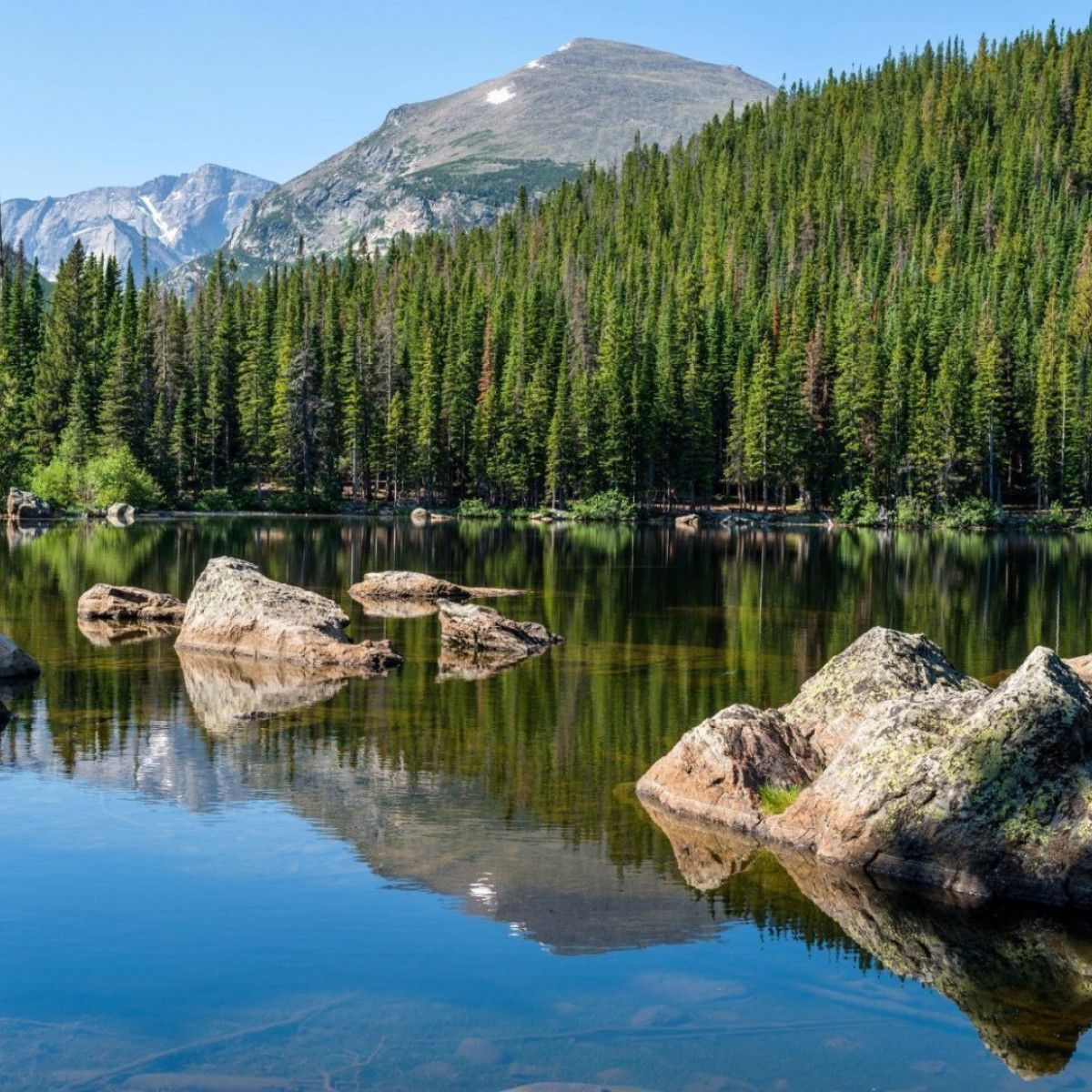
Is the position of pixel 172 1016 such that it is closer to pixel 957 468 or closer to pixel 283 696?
pixel 283 696

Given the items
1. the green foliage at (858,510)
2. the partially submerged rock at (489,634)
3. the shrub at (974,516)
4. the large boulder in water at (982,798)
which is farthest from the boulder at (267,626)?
the green foliage at (858,510)

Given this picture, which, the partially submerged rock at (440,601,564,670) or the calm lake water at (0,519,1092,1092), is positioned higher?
→ the partially submerged rock at (440,601,564,670)

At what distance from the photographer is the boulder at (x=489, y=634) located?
3039 centimetres

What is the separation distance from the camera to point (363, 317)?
14100 cm

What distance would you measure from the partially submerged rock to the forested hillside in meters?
74.2

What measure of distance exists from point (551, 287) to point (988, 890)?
5956 inches

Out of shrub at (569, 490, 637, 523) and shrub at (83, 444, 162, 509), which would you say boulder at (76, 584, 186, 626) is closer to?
shrub at (83, 444, 162, 509)

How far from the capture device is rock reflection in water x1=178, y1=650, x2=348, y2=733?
74.1ft

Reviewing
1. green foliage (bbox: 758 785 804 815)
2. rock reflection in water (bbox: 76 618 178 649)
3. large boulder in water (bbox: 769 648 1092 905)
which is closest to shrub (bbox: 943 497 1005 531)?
rock reflection in water (bbox: 76 618 178 649)

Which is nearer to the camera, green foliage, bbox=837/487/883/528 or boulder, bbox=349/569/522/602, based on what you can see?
boulder, bbox=349/569/522/602

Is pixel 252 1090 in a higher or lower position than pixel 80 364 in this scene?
lower

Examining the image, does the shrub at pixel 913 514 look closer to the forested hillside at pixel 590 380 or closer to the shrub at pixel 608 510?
the forested hillside at pixel 590 380

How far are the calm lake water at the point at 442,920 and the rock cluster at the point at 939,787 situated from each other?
569mm

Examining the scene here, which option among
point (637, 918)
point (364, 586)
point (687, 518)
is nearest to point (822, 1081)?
point (637, 918)
